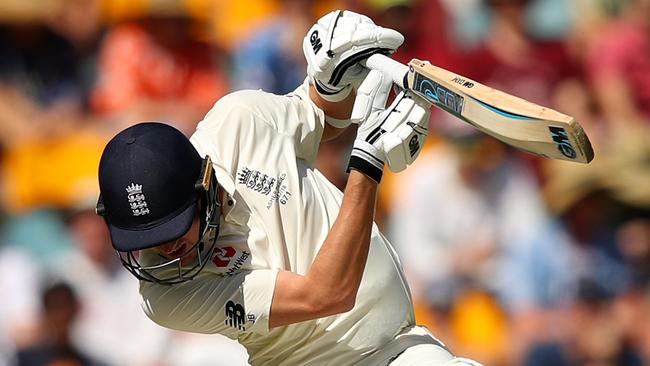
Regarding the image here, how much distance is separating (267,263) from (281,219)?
0.49ft

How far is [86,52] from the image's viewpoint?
853 cm

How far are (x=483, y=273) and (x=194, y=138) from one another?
355 centimetres

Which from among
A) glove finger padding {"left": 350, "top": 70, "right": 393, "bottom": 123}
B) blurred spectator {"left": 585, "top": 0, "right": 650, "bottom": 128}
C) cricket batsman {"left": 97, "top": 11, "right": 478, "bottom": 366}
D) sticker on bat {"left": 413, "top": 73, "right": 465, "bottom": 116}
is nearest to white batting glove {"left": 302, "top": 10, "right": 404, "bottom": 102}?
cricket batsman {"left": 97, "top": 11, "right": 478, "bottom": 366}

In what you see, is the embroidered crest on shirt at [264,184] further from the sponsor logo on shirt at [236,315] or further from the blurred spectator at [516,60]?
the blurred spectator at [516,60]

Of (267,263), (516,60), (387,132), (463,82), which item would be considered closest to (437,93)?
(463,82)

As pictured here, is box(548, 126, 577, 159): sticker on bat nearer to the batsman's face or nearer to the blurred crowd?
the batsman's face

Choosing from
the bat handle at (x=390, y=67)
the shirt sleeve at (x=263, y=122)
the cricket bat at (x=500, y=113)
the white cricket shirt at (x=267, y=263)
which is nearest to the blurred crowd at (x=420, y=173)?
the shirt sleeve at (x=263, y=122)

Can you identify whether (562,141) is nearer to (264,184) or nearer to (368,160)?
(368,160)

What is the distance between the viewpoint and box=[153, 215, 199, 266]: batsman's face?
381cm

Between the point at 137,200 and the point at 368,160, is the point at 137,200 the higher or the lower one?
the lower one

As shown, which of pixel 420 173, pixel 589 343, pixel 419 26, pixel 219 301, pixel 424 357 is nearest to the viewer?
pixel 219 301

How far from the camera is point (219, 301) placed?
395 centimetres

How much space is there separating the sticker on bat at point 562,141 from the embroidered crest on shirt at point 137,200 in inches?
46.1

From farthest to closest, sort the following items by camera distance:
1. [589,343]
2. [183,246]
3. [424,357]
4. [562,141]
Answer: [589,343], [424,357], [183,246], [562,141]
